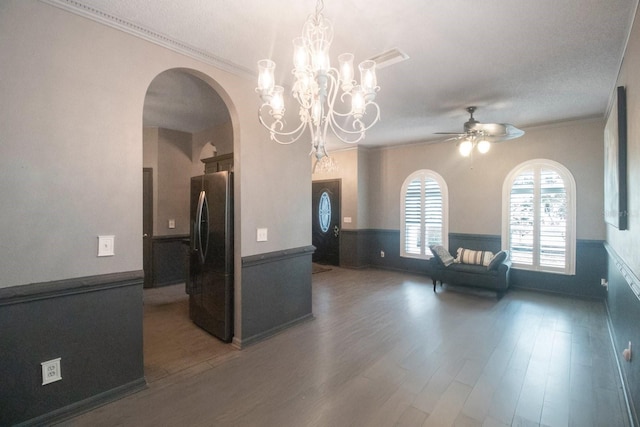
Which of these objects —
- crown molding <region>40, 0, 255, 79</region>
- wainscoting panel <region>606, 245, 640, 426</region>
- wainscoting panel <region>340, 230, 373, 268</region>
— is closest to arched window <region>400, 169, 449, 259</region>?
wainscoting panel <region>340, 230, 373, 268</region>

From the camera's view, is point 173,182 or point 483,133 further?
point 173,182

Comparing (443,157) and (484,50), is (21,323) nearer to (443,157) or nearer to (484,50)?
(484,50)

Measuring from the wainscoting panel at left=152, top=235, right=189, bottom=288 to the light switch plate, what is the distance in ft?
10.3

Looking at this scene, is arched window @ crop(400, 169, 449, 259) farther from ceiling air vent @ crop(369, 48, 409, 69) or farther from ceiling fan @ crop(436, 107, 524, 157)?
ceiling air vent @ crop(369, 48, 409, 69)

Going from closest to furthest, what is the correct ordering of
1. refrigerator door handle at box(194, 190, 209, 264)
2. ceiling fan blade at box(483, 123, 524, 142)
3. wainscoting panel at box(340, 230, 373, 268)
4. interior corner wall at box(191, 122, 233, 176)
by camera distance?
refrigerator door handle at box(194, 190, 209, 264) < ceiling fan blade at box(483, 123, 524, 142) < interior corner wall at box(191, 122, 233, 176) < wainscoting panel at box(340, 230, 373, 268)

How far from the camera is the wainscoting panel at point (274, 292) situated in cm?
306

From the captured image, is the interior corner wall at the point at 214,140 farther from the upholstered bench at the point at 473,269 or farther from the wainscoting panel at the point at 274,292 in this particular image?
the upholstered bench at the point at 473,269

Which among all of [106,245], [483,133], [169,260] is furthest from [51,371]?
[483,133]

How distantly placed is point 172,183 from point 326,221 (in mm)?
3597

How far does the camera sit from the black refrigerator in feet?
10.2

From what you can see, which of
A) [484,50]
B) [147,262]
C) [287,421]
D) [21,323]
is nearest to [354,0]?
[484,50]

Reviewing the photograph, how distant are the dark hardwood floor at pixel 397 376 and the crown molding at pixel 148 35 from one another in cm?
274

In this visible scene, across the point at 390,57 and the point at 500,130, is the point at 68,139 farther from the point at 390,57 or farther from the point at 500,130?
the point at 500,130

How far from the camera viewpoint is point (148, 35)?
7.66ft
